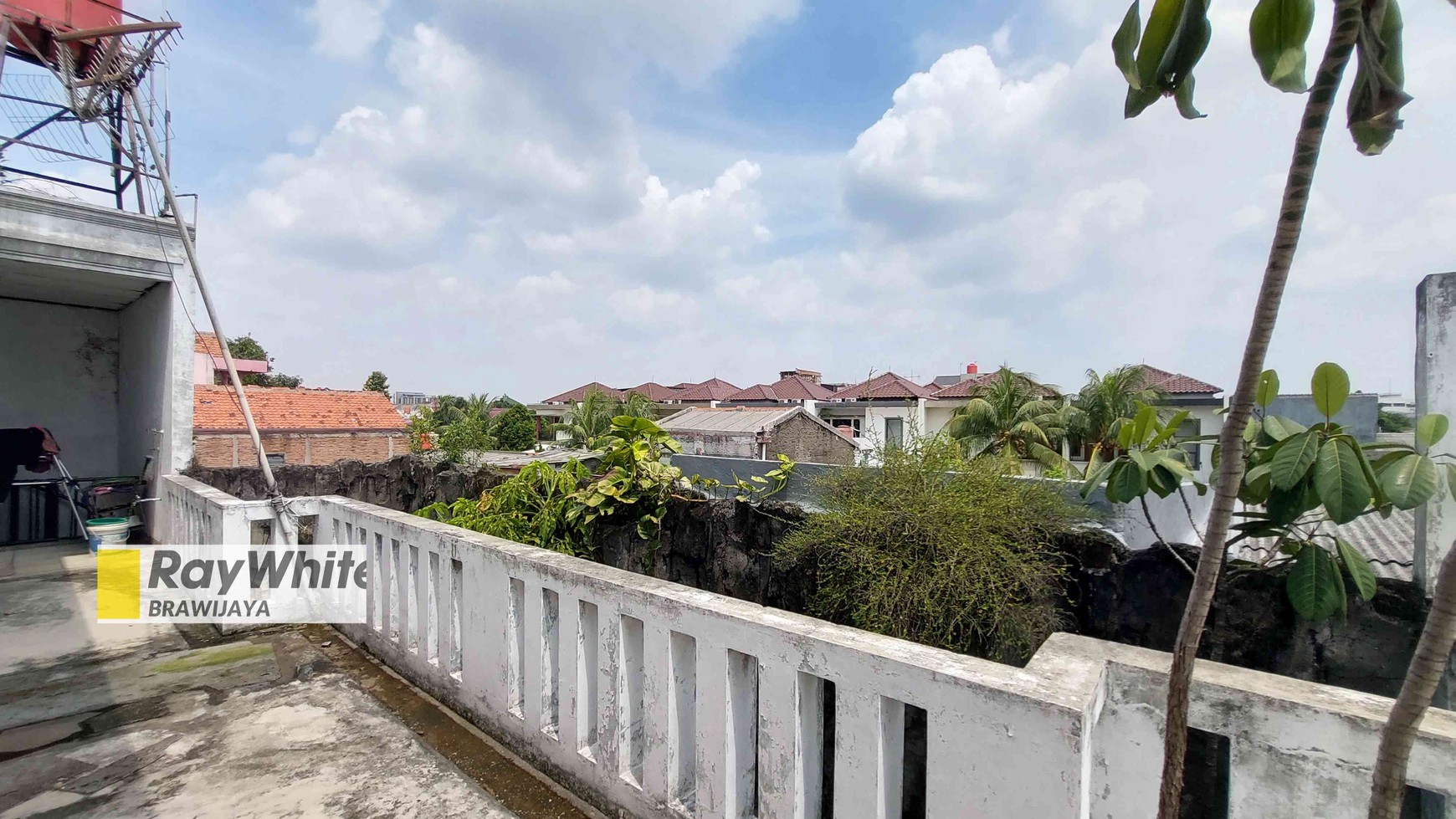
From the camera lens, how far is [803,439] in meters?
19.5

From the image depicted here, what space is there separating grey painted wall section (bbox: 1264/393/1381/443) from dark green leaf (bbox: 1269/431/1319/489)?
3.89 ft

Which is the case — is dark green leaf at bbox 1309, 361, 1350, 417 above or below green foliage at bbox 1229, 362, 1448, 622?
above

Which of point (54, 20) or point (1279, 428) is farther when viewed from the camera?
point (54, 20)

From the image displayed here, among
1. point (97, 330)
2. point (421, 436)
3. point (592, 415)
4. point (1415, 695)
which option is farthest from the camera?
point (592, 415)

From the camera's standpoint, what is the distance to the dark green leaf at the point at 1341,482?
122cm

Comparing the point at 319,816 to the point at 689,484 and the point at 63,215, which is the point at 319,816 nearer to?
the point at 689,484

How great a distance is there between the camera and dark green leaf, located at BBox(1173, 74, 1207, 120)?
1010mm

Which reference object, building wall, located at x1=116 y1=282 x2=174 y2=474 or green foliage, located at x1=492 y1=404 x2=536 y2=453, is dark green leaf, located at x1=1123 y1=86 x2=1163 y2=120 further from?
green foliage, located at x1=492 y1=404 x2=536 y2=453

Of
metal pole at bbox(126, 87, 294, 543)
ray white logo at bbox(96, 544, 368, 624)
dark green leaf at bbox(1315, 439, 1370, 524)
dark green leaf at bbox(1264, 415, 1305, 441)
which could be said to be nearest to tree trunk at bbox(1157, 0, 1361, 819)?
dark green leaf at bbox(1315, 439, 1370, 524)

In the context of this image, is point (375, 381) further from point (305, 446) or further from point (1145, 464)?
point (1145, 464)

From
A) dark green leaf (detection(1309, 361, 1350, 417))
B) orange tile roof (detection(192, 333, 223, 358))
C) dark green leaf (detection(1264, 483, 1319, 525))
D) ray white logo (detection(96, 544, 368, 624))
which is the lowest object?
ray white logo (detection(96, 544, 368, 624))

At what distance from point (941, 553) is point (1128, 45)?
4.80 feet

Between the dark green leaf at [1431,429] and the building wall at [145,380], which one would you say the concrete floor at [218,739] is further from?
the building wall at [145,380]

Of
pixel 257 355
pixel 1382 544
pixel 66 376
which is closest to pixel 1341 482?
pixel 1382 544
